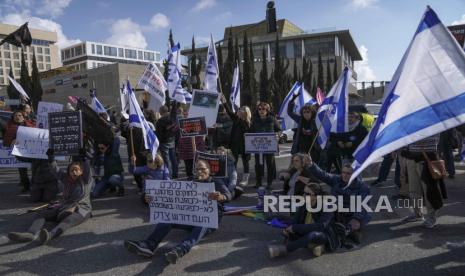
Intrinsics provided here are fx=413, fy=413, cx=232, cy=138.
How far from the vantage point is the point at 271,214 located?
6512 mm

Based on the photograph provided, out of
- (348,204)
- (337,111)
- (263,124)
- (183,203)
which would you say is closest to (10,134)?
(183,203)

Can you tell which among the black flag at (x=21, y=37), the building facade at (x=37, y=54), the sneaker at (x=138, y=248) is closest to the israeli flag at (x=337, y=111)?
the sneaker at (x=138, y=248)

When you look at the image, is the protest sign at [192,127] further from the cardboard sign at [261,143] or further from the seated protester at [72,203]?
the seated protester at [72,203]

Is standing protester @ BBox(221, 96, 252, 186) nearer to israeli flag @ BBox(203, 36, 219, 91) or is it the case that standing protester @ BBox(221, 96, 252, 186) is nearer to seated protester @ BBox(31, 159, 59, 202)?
israeli flag @ BBox(203, 36, 219, 91)

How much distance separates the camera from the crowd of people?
5066 millimetres

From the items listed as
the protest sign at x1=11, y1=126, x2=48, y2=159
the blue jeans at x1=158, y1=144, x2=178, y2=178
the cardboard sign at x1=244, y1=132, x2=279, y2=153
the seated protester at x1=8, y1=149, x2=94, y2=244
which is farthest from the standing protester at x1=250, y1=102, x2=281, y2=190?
the protest sign at x1=11, y1=126, x2=48, y2=159

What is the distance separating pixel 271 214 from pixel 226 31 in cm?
8171

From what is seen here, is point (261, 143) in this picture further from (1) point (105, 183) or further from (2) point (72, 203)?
(2) point (72, 203)

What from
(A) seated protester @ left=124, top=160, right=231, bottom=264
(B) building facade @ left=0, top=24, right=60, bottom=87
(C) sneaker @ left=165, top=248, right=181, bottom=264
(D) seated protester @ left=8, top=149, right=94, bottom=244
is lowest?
(C) sneaker @ left=165, top=248, right=181, bottom=264

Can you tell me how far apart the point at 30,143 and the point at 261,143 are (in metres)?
4.56

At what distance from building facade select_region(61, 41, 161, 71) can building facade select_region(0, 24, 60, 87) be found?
5.53 meters

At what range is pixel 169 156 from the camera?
29.8 feet

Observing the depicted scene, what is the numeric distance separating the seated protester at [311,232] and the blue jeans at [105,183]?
4274 mm

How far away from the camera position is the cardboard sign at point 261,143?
868 cm
